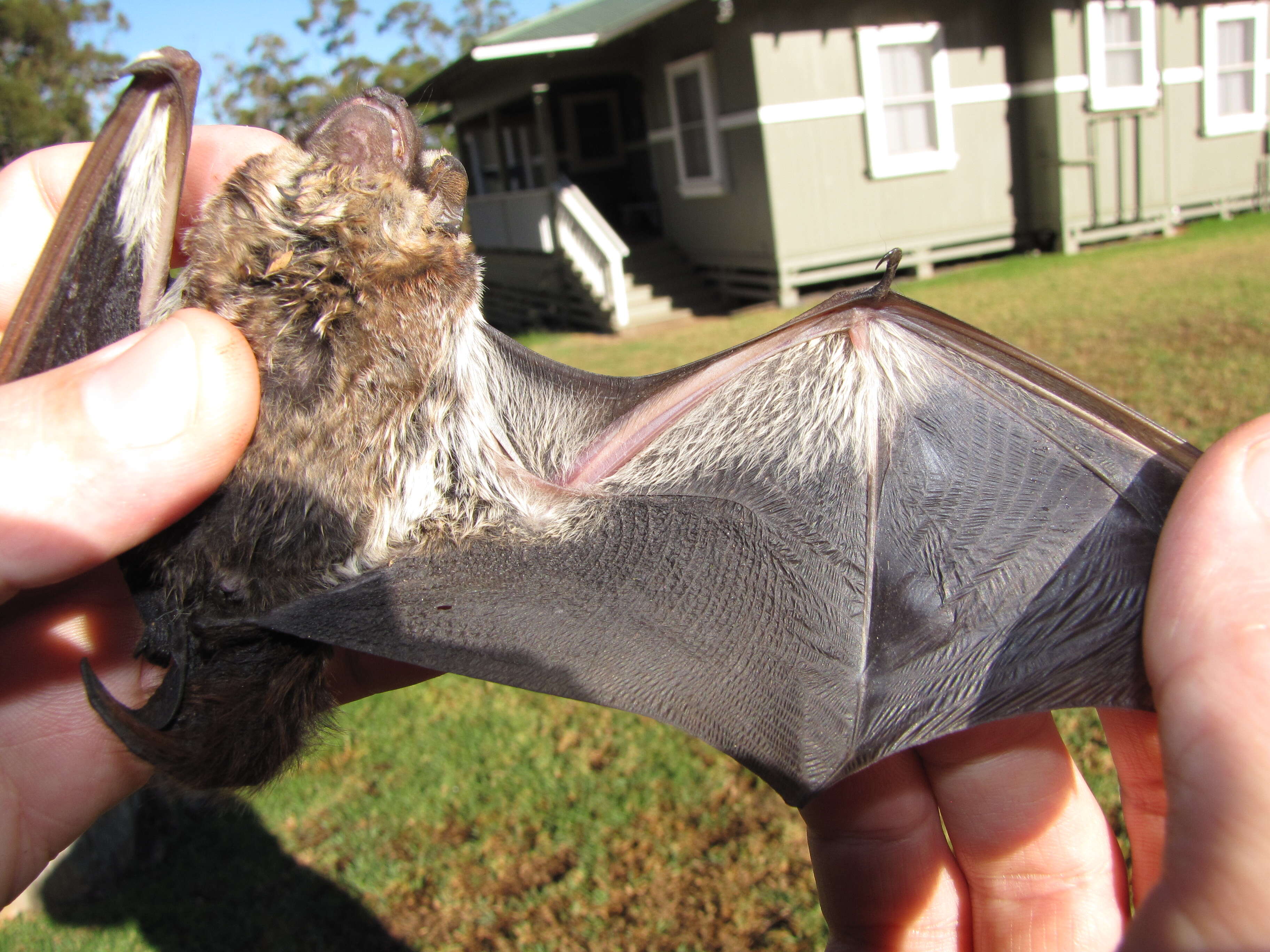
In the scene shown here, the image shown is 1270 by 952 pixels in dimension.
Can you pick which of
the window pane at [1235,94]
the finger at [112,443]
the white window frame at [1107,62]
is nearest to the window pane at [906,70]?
the white window frame at [1107,62]

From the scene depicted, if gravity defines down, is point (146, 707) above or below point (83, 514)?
below

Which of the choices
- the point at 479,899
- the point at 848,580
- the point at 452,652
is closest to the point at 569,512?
the point at 452,652

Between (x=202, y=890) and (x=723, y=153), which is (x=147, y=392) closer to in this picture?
(x=202, y=890)

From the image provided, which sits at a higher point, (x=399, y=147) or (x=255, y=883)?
(x=399, y=147)

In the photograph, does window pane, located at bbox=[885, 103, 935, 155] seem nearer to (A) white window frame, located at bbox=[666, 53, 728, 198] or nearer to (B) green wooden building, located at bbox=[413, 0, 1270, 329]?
(B) green wooden building, located at bbox=[413, 0, 1270, 329]

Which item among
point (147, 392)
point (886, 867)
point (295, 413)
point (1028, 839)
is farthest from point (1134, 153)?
point (147, 392)

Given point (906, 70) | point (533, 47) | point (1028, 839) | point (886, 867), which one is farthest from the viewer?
point (906, 70)

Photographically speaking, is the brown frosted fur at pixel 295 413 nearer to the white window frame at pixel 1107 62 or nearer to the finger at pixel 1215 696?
the finger at pixel 1215 696

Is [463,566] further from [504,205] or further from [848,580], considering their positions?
[504,205]
